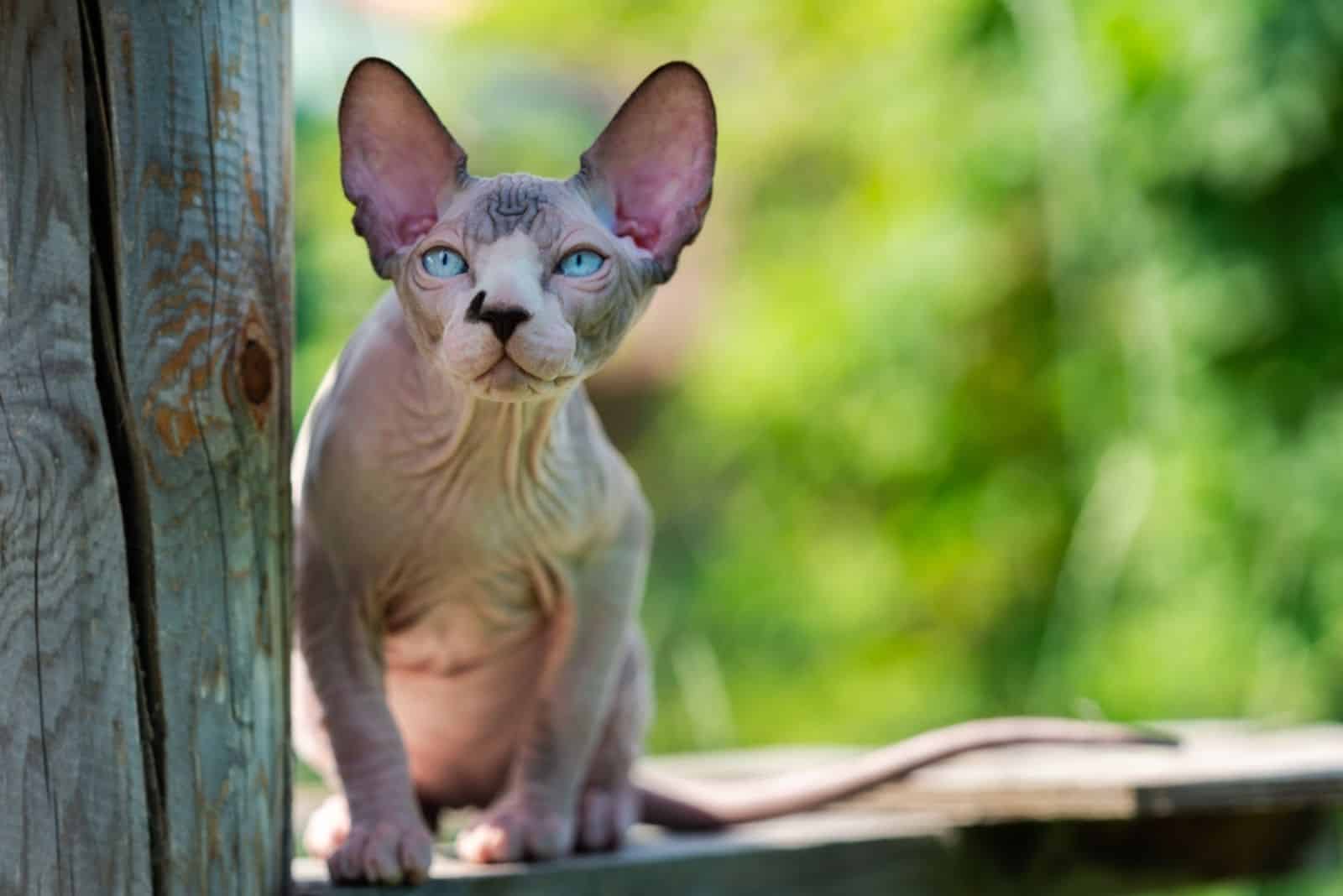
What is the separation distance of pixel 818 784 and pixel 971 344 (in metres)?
2.93

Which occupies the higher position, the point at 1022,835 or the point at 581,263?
the point at 581,263

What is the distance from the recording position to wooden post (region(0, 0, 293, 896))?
1.70 m

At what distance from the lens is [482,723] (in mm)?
2312

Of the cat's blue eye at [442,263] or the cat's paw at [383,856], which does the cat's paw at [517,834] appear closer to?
the cat's paw at [383,856]

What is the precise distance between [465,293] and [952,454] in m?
3.81

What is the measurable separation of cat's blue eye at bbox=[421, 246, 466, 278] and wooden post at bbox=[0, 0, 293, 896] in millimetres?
222

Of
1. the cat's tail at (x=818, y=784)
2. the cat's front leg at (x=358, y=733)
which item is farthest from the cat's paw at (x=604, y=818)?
the cat's front leg at (x=358, y=733)

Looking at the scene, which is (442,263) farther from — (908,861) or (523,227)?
(908,861)

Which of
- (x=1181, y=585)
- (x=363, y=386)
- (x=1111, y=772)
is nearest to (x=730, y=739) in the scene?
(x=1181, y=585)

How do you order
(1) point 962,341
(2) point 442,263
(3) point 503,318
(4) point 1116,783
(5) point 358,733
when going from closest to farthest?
A: (3) point 503,318 < (2) point 442,263 < (5) point 358,733 < (4) point 1116,783 < (1) point 962,341

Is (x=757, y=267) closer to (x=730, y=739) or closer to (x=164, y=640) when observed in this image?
(x=730, y=739)

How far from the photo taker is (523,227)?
5.88 feet

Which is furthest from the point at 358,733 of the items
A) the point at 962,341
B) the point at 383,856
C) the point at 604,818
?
the point at 962,341

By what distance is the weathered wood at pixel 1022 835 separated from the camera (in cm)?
228
